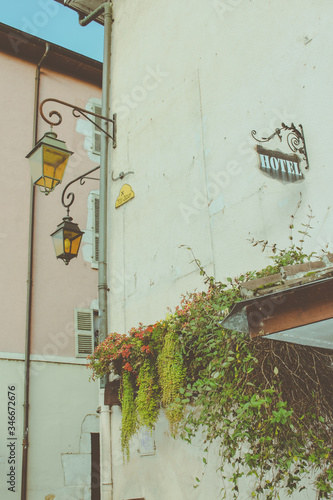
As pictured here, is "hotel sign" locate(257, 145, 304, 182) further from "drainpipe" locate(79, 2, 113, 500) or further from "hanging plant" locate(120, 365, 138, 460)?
"drainpipe" locate(79, 2, 113, 500)

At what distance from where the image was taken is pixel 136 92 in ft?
28.7

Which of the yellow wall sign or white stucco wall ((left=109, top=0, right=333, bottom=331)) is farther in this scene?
the yellow wall sign

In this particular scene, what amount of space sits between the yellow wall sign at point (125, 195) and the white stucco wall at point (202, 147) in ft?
0.36

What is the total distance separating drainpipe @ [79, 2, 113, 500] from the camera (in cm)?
722

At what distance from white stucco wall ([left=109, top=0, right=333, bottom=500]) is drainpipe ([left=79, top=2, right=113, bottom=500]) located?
146 millimetres

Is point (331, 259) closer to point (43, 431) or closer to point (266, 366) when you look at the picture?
point (266, 366)

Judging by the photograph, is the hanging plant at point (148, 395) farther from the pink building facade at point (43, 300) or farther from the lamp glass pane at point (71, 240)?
the pink building facade at point (43, 300)

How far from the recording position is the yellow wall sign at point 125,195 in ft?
27.3

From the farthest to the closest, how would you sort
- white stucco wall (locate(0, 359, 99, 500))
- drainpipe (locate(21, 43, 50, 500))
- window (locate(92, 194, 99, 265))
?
window (locate(92, 194, 99, 265)), white stucco wall (locate(0, 359, 99, 500)), drainpipe (locate(21, 43, 50, 500))

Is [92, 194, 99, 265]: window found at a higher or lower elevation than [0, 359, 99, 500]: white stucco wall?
higher

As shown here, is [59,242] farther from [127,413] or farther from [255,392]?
[255,392]

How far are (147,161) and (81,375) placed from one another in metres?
5.96

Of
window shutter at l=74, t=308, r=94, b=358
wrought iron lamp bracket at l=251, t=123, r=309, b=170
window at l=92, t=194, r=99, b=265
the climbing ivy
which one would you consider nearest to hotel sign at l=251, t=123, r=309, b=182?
wrought iron lamp bracket at l=251, t=123, r=309, b=170

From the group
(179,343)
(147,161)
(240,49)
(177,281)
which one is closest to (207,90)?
(240,49)
